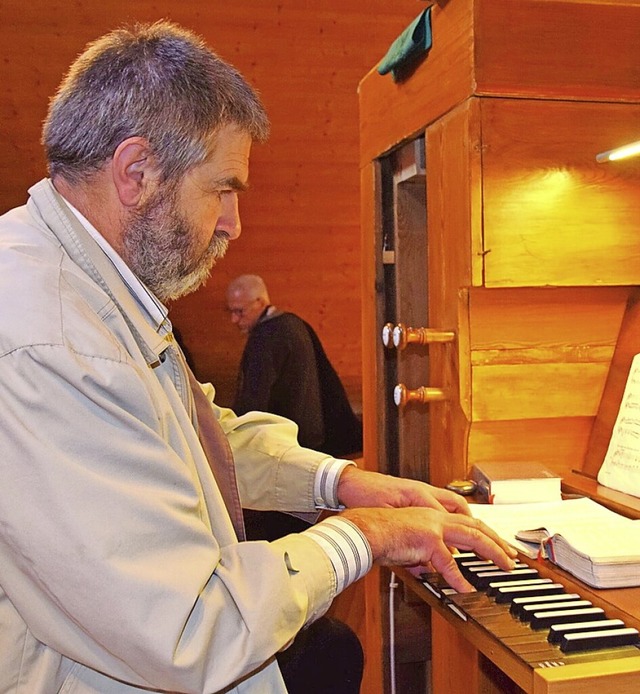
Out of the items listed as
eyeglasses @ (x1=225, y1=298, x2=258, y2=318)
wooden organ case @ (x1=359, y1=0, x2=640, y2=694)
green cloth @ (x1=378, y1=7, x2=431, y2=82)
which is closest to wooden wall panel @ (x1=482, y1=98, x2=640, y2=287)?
wooden organ case @ (x1=359, y1=0, x2=640, y2=694)

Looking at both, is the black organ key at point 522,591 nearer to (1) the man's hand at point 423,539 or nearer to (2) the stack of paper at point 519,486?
(1) the man's hand at point 423,539

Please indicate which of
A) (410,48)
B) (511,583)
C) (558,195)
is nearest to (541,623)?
(511,583)

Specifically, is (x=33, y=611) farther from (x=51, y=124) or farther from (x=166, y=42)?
(x=166, y=42)

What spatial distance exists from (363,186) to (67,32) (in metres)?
3.00

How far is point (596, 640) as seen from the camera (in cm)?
111

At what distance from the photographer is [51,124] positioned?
1338 millimetres

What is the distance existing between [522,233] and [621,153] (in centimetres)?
26

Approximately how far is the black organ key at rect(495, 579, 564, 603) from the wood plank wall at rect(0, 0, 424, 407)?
13.9ft

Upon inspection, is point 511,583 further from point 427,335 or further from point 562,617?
point 427,335

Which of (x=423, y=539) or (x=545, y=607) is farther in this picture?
(x=423, y=539)

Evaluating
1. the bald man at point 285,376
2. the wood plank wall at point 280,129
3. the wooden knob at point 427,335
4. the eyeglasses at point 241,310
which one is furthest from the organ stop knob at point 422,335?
the wood plank wall at point 280,129

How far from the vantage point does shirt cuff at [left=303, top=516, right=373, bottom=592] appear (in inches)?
47.6

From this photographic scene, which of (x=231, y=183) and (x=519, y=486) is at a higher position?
(x=231, y=183)

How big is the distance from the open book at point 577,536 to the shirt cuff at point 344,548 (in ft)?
1.13
